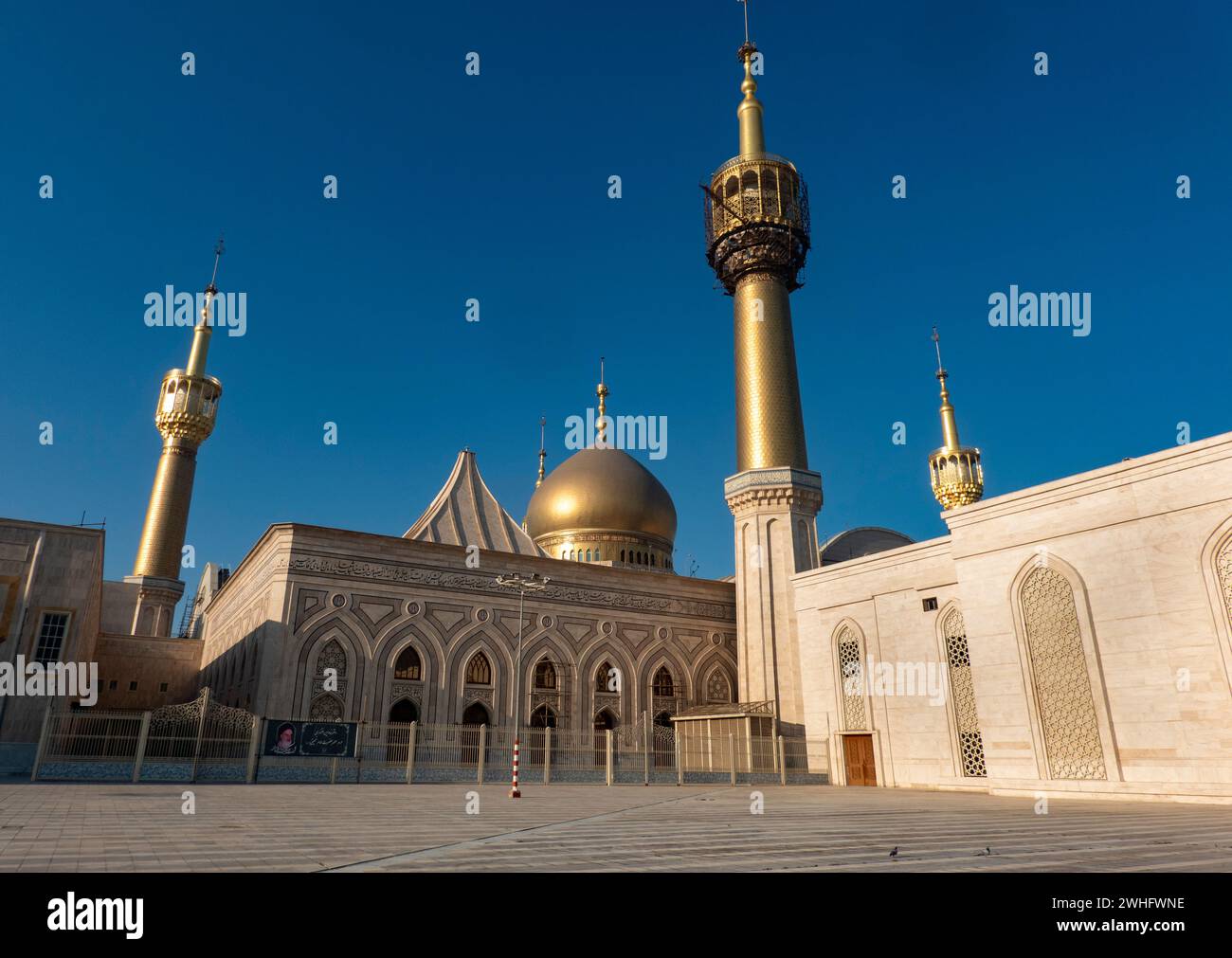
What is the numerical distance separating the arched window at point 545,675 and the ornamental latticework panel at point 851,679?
8546 millimetres

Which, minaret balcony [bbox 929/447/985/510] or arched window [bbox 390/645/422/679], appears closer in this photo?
arched window [bbox 390/645/422/679]

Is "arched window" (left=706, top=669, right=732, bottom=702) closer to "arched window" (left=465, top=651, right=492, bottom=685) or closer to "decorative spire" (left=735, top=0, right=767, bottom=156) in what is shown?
"arched window" (left=465, top=651, right=492, bottom=685)

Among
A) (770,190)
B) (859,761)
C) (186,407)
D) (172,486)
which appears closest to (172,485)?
(172,486)

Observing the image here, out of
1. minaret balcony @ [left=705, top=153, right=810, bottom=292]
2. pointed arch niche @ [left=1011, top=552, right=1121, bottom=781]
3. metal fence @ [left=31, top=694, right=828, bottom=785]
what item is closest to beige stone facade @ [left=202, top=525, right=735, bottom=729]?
metal fence @ [left=31, top=694, right=828, bottom=785]

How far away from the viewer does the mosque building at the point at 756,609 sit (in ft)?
44.9

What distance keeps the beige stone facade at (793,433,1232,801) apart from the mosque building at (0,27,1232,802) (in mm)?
42

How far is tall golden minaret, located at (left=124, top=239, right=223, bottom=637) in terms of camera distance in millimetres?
35406

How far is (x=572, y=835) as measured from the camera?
7016 millimetres

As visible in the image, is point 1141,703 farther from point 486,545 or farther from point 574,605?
point 486,545

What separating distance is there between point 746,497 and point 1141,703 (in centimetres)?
1440

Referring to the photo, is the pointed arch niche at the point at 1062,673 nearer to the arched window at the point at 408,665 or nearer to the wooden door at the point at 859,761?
the wooden door at the point at 859,761
